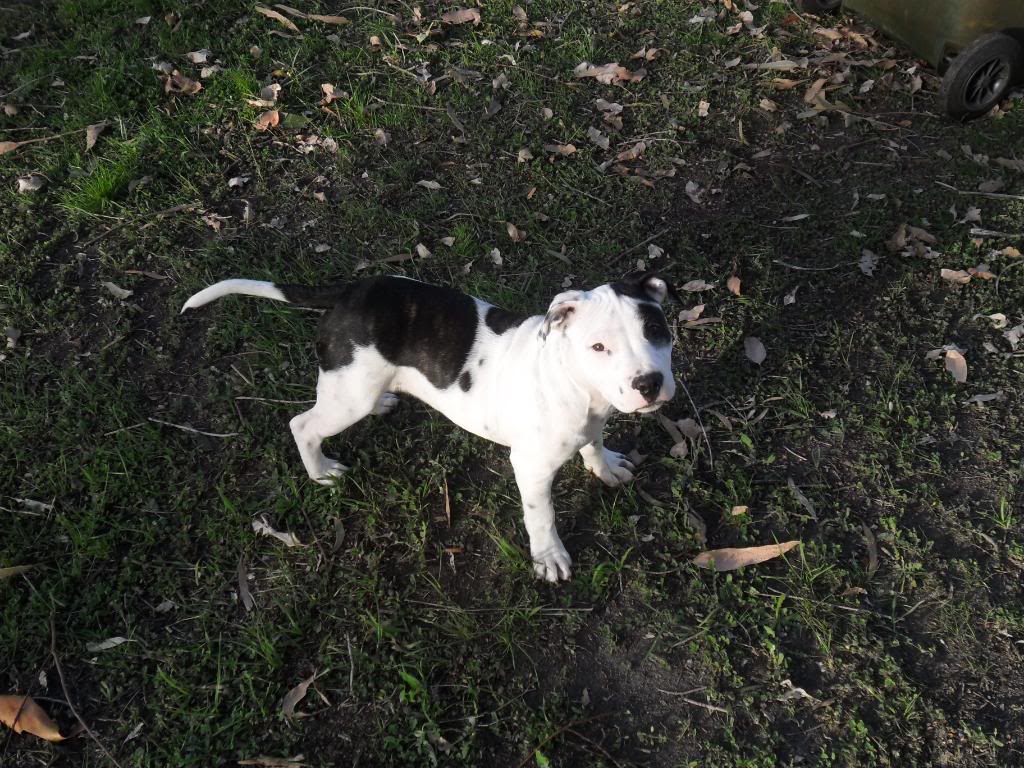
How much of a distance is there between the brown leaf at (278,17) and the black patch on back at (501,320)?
4.35 m

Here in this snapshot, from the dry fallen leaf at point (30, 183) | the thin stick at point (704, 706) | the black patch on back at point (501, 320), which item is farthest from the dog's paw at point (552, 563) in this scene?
the dry fallen leaf at point (30, 183)

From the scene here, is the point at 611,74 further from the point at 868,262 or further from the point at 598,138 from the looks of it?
the point at 868,262

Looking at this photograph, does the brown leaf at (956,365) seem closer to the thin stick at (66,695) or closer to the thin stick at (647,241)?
the thin stick at (647,241)

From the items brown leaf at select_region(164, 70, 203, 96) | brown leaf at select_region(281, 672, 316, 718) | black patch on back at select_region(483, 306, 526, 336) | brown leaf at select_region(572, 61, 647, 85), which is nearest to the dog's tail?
black patch on back at select_region(483, 306, 526, 336)

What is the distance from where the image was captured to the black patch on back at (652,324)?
102 inches

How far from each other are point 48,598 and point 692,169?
4525mm

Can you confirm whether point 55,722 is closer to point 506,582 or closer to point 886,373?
point 506,582

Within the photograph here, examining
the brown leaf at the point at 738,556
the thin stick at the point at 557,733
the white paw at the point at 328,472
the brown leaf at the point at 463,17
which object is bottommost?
the white paw at the point at 328,472

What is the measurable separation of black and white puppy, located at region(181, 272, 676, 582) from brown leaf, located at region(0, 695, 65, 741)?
4.77 ft

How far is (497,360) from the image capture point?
303cm

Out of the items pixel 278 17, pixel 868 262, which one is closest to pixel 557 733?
pixel 868 262

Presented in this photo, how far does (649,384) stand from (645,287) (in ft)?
1.70

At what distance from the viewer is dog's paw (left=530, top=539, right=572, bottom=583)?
127 inches

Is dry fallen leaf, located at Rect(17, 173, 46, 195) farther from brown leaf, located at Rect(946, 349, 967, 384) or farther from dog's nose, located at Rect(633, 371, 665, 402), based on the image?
brown leaf, located at Rect(946, 349, 967, 384)
